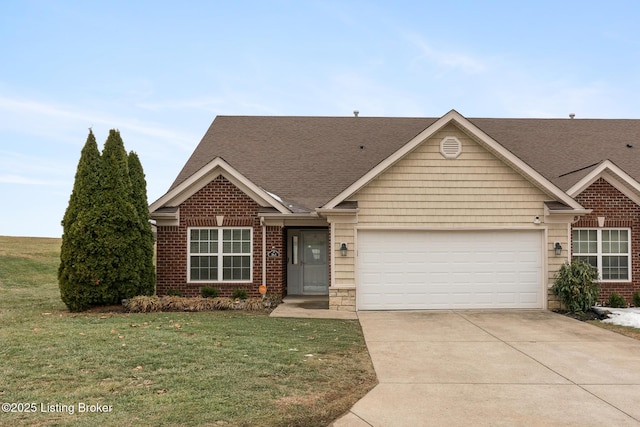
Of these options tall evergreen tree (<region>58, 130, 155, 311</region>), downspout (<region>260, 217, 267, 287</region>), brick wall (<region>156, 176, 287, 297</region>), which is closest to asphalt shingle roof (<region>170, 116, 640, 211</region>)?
downspout (<region>260, 217, 267, 287</region>)

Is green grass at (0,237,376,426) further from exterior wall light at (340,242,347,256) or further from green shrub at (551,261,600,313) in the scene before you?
green shrub at (551,261,600,313)

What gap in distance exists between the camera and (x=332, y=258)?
12.8m

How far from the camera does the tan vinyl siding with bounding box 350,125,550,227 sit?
42.5 ft

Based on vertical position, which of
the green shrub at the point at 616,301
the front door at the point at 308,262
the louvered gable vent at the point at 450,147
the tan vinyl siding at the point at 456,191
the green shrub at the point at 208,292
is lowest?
the green shrub at the point at 616,301

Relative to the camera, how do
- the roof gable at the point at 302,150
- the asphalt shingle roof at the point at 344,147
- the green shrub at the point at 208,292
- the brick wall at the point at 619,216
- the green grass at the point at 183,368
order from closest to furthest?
1. the green grass at the point at 183,368
2. the green shrub at the point at 208,292
3. the brick wall at the point at 619,216
4. the roof gable at the point at 302,150
5. the asphalt shingle roof at the point at 344,147

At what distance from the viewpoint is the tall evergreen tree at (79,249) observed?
12.3 metres

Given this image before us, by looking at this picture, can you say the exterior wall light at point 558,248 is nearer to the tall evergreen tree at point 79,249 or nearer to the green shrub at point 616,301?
the green shrub at point 616,301

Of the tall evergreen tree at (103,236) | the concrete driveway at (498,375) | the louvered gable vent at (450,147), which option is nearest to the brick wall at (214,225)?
the tall evergreen tree at (103,236)

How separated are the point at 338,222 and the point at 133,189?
6150 mm

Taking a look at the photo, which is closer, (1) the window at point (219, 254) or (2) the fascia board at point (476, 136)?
(2) the fascia board at point (476, 136)

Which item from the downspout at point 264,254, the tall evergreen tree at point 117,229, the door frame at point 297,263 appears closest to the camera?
the tall evergreen tree at point 117,229

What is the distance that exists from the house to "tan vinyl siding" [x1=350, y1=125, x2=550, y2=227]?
0.03m

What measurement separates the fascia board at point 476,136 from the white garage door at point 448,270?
127cm

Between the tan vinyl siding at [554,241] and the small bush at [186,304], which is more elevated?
the tan vinyl siding at [554,241]
